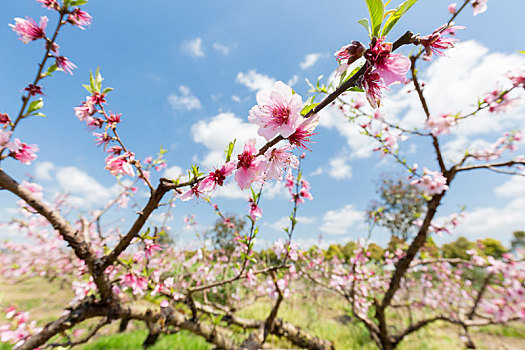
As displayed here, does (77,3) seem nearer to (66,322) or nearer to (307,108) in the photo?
(307,108)

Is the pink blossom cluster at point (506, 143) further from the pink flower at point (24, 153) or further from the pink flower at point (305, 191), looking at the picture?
the pink flower at point (24, 153)

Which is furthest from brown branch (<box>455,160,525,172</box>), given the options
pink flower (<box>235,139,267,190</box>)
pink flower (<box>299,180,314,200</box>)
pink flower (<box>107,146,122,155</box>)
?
pink flower (<box>107,146,122,155</box>)

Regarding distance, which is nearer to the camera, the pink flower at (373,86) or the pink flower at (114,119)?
the pink flower at (373,86)

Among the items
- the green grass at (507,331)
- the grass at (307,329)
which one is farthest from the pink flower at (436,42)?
the green grass at (507,331)

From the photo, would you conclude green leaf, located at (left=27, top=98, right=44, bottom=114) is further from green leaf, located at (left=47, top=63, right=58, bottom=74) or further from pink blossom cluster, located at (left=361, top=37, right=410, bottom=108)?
pink blossom cluster, located at (left=361, top=37, right=410, bottom=108)

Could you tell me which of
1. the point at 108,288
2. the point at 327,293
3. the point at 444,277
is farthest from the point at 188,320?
the point at 327,293

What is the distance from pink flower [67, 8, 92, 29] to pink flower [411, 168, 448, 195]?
3.72 m

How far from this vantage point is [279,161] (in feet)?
2.75

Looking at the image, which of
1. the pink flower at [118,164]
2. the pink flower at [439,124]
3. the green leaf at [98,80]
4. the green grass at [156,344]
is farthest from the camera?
the green grass at [156,344]

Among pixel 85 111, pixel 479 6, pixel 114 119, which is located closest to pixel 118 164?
pixel 114 119

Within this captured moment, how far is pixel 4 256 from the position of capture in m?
10.6

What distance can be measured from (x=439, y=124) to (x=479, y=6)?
4.00 ft

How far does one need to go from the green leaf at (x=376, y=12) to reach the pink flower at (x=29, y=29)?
6.67ft

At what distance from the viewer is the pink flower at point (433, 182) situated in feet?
8.52
